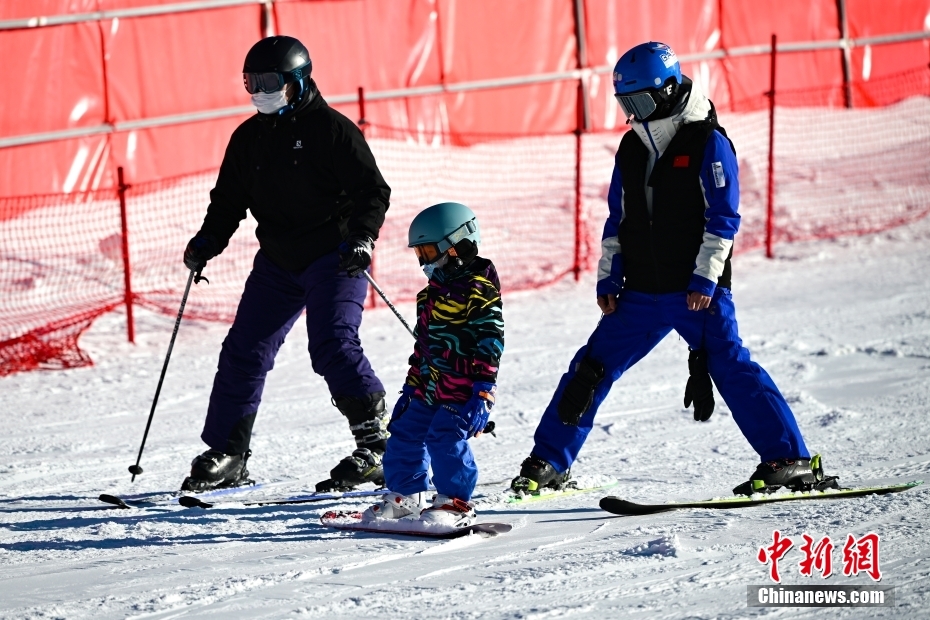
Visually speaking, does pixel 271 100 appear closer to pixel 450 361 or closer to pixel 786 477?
pixel 450 361

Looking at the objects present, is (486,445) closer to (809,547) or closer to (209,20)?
(809,547)

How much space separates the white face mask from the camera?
603 centimetres

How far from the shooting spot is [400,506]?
523cm

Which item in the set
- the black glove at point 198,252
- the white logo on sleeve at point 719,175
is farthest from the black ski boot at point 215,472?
the white logo on sleeve at point 719,175

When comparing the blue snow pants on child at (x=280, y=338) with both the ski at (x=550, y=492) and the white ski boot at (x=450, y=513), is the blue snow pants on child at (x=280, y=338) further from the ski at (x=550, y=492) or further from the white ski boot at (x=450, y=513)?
the white ski boot at (x=450, y=513)

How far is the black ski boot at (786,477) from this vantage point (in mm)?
5363

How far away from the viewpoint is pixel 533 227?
13391 mm

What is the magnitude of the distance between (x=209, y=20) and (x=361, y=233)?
9435 millimetres

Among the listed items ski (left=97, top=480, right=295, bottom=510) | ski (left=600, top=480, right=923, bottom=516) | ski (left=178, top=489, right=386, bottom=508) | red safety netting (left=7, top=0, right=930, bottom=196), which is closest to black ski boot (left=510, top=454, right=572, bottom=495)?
ski (left=600, top=480, right=923, bottom=516)

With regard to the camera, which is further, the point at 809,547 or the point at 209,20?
the point at 209,20

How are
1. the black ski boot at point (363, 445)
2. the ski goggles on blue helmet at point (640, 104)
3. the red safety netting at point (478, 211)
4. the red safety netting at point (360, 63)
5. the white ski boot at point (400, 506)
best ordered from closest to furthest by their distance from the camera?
the white ski boot at point (400, 506) < the ski goggles on blue helmet at point (640, 104) < the black ski boot at point (363, 445) < the red safety netting at point (478, 211) < the red safety netting at point (360, 63)

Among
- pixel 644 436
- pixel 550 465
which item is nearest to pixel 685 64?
pixel 644 436

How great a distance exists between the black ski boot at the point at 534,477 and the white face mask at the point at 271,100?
2050mm

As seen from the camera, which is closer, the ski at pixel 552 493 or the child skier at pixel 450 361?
the child skier at pixel 450 361
